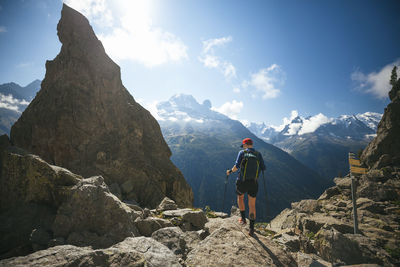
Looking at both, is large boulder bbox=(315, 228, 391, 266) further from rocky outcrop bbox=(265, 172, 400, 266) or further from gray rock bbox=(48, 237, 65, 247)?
gray rock bbox=(48, 237, 65, 247)

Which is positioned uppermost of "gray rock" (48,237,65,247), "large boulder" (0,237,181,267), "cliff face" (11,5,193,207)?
"cliff face" (11,5,193,207)

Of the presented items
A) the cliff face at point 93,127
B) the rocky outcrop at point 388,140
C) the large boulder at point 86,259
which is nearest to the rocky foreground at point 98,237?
the large boulder at point 86,259

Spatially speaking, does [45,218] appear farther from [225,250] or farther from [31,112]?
[31,112]

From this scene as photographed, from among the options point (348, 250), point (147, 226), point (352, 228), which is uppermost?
point (147, 226)

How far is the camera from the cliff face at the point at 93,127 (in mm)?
24011

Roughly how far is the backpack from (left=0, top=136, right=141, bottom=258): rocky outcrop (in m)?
5.63

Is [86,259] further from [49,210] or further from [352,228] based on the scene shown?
[352,228]

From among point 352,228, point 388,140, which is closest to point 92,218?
point 352,228

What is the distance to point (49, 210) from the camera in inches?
270

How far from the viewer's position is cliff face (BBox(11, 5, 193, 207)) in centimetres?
2401

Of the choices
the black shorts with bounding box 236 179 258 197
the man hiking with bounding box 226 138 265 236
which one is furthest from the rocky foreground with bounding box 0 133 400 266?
the black shorts with bounding box 236 179 258 197

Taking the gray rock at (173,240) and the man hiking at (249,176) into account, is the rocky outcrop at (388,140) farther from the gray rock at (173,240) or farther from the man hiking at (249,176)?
the gray rock at (173,240)

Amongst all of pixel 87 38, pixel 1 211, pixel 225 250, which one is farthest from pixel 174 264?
pixel 87 38

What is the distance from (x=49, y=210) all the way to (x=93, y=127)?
74.0ft
